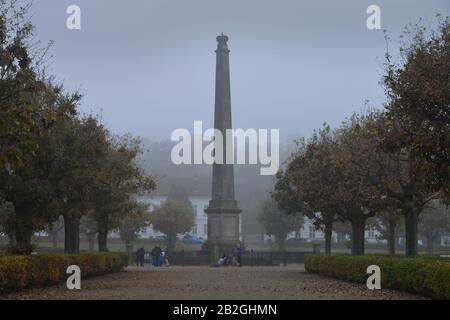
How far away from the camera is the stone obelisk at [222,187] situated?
2040 inches

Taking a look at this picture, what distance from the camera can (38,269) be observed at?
2233cm

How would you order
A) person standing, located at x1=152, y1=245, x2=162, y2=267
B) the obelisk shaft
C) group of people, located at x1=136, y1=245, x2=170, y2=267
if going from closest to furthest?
group of people, located at x1=136, y1=245, x2=170, y2=267 → person standing, located at x1=152, y1=245, x2=162, y2=267 → the obelisk shaft

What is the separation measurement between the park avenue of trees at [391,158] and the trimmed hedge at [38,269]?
1106 cm

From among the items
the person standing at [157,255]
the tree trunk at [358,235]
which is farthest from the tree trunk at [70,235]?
the person standing at [157,255]

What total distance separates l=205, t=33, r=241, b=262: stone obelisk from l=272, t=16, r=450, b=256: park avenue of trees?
34.2 ft

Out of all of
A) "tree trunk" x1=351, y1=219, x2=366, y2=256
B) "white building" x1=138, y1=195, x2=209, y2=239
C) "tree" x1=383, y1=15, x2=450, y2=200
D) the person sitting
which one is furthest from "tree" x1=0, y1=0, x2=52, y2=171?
"white building" x1=138, y1=195, x2=209, y2=239

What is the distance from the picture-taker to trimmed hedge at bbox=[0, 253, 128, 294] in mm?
19766

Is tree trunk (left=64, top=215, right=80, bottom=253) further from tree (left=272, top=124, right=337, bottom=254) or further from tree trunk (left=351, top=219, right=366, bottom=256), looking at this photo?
tree trunk (left=351, top=219, right=366, bottom=256)

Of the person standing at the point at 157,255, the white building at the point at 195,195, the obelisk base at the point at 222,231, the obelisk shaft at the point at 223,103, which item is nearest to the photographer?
the person standing at the point at 157,255

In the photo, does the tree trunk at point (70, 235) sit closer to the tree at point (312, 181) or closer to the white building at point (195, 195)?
the tree at point (312, 181)

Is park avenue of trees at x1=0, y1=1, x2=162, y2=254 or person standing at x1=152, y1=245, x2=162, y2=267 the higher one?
park avenue of trees at x1=0, y1=1, x2=162, y2=254

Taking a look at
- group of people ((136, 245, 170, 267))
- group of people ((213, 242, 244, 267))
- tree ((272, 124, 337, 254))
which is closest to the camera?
tree ((272, 124, 337, 254))

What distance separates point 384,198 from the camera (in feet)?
101

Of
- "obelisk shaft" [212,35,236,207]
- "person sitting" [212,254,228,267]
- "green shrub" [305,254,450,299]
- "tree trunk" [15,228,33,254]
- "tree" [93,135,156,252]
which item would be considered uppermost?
"obelisk shaft" [212,35,236,207]
